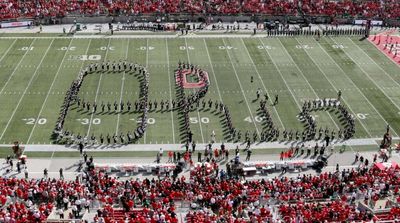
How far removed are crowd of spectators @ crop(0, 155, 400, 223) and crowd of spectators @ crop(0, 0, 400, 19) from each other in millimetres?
36212

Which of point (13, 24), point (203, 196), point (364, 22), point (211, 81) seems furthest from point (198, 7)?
point (203, 196)

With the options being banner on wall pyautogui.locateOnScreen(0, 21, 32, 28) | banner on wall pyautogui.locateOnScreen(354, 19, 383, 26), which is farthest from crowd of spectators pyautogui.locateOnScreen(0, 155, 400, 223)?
banner on wall pyautogui.locateOnScreen(354, 19, 383, 26)

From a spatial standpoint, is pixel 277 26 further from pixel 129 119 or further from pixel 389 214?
pixel 389 214

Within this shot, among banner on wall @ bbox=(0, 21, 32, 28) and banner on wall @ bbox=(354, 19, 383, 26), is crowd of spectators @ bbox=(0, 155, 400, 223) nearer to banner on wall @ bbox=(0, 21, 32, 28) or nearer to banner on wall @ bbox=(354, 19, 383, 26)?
banner on wall @ bbox=(0, 21, 32, 28)

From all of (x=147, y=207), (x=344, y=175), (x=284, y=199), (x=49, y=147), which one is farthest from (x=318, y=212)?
(x=49, y=147)

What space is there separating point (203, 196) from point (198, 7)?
4142 centimetres

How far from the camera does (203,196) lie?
113ft

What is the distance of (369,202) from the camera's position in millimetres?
34938

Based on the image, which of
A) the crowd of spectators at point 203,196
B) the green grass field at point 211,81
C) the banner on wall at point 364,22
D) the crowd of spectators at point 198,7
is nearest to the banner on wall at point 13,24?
the crowd of spectators at point 198,7

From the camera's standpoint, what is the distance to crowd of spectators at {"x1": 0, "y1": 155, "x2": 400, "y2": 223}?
106 feet

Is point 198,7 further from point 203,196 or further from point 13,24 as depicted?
point 203,196

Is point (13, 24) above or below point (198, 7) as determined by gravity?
above

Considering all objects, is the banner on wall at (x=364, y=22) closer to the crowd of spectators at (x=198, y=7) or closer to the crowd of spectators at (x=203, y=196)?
the crowd of spectators at (x=198, y=7)

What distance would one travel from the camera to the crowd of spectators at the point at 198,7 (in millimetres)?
70500
